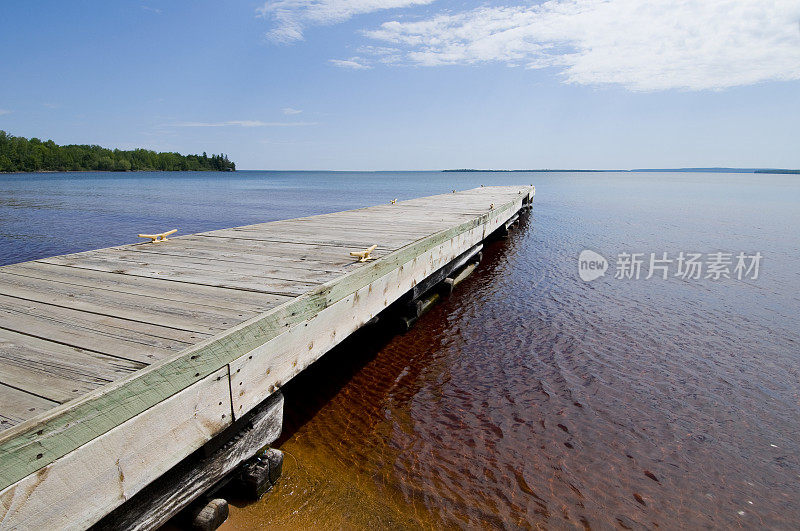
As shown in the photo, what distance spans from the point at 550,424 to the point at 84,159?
151 meters

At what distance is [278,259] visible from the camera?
461 cm

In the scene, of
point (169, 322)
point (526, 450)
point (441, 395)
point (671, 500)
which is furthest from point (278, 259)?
point (671, 500)

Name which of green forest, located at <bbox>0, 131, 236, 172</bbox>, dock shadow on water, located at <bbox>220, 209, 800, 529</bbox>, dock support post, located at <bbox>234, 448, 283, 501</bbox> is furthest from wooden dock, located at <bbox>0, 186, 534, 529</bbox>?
green forest, located at <bbox>0, 131, 236, 172</bbox>

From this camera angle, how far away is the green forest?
10206 cm

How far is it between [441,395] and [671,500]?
7.71 ft

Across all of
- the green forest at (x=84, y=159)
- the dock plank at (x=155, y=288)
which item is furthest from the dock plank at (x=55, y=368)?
the green forest at (x=84, y=159)

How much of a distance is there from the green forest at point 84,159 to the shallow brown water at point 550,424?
5207 inches

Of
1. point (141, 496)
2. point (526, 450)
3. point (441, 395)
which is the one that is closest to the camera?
point (141, 496)

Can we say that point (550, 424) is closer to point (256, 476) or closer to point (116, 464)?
point (256, 476)

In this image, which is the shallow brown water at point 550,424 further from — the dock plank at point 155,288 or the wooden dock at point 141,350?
the dock plank at point 155,288

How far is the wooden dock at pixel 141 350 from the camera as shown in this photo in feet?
5.53

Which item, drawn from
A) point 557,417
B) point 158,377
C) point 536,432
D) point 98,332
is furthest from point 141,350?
point 557,417

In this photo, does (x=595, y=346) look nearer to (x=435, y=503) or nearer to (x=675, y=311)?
(x=675, y=311)

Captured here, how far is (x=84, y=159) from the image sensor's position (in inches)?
4712
